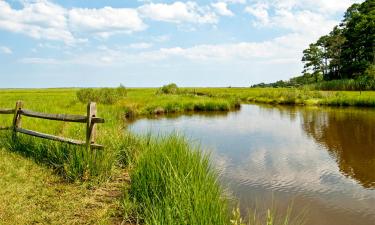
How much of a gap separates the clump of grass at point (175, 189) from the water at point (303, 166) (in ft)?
6.34

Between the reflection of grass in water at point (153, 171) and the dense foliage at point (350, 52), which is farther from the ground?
the dense foliage at point (350, 52)

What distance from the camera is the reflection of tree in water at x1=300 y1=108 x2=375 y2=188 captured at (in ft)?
40.7

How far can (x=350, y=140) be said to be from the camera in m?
18.6

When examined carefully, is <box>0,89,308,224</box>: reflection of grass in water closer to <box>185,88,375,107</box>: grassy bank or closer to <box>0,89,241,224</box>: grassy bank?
<box>0,89,241,224</box>: grassy bank

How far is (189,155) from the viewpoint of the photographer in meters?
7.99

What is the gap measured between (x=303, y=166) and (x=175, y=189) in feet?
26.2

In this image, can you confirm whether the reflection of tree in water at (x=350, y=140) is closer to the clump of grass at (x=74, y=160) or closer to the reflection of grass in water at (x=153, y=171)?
the reflection of grass in water at (x=153, y=171)

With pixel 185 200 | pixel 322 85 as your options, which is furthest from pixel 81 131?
pixel 322 85

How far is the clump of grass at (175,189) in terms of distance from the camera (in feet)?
17.7

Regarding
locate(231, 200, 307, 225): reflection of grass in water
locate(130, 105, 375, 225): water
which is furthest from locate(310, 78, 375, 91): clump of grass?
locate(231, 200, 307, 225): reflection of grass in water

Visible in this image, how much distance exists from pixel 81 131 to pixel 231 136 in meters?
10.5

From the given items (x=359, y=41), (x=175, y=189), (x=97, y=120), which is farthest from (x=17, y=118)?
(x=359, y=41)

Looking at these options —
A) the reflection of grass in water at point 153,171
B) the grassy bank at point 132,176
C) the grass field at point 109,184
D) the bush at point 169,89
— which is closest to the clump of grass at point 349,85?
the bush at point 169,89

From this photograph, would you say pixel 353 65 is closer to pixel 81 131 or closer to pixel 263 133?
pixel 263 133
